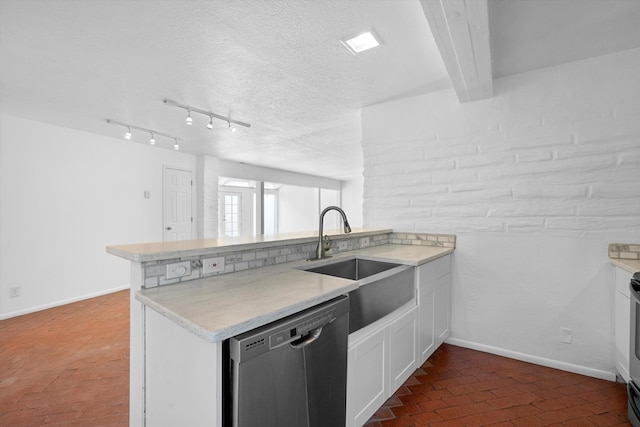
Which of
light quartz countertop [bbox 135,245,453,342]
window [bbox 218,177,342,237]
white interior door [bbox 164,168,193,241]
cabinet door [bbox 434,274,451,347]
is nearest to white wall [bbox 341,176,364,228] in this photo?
window [bbox 218,177,342,237]

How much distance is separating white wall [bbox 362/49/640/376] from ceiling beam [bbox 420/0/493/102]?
43cm

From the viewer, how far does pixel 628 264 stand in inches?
74.9

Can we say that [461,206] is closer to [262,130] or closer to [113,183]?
[262,130]

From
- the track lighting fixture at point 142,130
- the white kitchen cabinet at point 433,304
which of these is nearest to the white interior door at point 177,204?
the track lighting fixture at point 142,130

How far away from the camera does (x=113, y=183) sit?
452 cm

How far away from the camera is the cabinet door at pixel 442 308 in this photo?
2.41 meters

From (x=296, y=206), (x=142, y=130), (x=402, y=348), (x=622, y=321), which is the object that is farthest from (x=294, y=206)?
(x=622, y=321)

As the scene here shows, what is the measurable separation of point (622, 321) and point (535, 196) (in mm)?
994

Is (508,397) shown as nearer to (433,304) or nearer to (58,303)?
(433,304)

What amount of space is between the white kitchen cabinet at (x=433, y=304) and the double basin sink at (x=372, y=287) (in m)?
0.14

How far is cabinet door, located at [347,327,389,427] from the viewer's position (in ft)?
4.63

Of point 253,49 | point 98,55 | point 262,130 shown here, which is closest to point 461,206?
point 253,49

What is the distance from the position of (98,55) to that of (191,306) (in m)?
2.26

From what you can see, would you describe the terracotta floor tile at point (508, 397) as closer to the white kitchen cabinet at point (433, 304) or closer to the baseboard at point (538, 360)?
the baseboard at point (538, 360)
